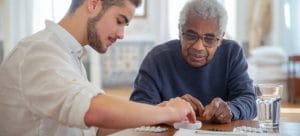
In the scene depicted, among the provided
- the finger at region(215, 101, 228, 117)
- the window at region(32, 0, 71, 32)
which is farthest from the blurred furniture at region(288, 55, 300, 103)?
the finger at region(215, 101, 228, 117)

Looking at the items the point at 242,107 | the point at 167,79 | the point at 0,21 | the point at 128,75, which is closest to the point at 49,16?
the point at 0,21

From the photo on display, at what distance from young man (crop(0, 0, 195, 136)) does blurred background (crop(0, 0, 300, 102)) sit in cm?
390

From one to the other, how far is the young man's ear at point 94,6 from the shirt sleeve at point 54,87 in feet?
0.51

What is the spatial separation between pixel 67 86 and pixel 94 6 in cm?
28

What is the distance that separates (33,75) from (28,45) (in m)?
0.11

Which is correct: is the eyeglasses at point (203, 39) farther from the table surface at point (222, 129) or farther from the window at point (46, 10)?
the window at point (46, 10)

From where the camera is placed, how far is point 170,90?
6.07 ft

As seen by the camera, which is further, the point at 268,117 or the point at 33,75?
the point at 268,117

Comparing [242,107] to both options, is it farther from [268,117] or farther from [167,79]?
[167,79]

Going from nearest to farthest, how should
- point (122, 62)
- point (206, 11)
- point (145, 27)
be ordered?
point (206, 11), point (145, 27), point (122, 62)

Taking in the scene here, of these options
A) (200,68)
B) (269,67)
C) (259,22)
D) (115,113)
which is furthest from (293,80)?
(115,113)

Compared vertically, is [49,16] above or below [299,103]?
above

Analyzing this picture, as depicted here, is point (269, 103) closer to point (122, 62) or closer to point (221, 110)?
point (221, 110)

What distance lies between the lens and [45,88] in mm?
873
